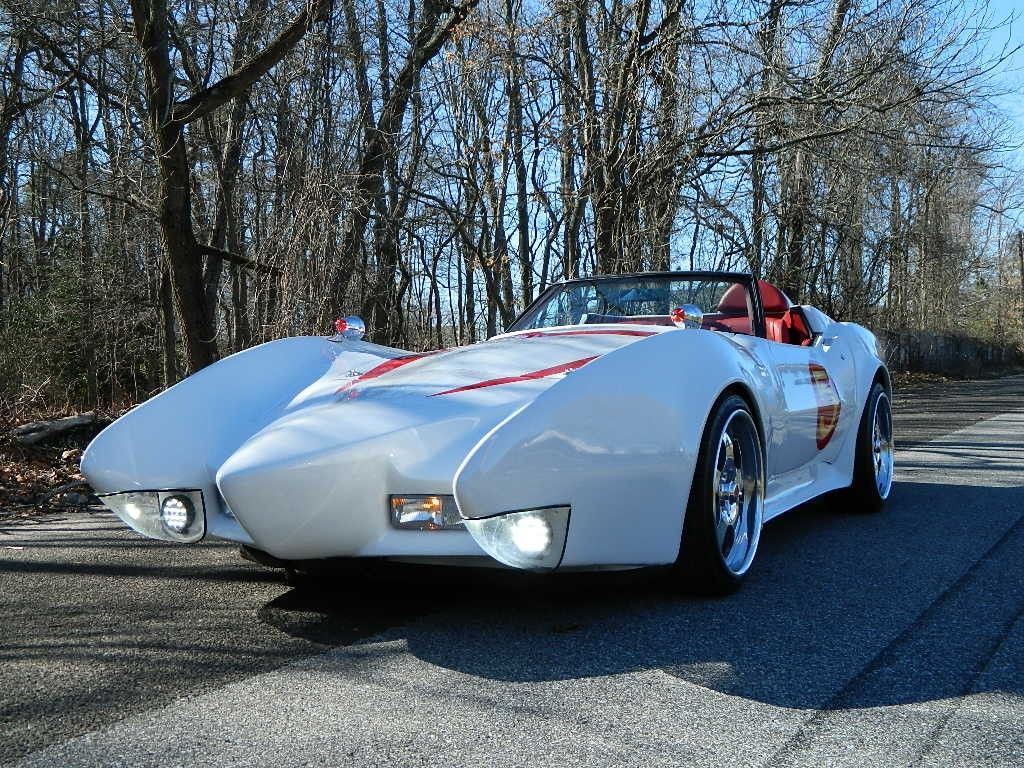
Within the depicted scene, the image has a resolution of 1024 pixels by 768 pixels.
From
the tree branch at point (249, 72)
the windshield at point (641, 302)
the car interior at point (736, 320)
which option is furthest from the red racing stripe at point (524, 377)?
the tree branch at point (249, 72)

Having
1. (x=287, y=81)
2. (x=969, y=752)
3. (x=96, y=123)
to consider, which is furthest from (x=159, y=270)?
(x=969, y=752)

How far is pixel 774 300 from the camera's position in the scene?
5910mm

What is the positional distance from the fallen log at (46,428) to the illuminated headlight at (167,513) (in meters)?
4.36

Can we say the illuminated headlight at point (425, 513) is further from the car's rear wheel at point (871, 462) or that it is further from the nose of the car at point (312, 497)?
the car's rear wheel at point (871, 462)

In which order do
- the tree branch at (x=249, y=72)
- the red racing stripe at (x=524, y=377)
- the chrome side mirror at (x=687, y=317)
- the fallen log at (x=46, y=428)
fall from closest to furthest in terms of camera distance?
1. the red racing stripe at (x=524, y=377)
2. the chrome side mirror at (x=687, y=317)
3. the fallen log at (x=46, y=428)
4. the tree branch at (x=249, y=72)

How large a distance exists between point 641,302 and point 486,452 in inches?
98.4

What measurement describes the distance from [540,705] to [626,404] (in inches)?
40.5

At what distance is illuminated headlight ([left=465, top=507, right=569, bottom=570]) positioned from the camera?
2.87 meters

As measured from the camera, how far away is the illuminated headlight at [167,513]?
3361mm

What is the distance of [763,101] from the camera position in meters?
10.9

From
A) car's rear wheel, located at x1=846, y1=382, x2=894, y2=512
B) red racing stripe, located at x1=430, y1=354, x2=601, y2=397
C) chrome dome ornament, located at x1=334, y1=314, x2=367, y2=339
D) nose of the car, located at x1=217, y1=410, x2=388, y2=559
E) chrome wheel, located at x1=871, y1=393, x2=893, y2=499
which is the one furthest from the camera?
chrome wheel, located at x1=871, y1=393, x2=893, y2=499

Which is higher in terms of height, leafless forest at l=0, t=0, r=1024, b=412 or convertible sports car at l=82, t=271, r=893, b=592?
leafless forest at l=0, t=0, r=1024, b=412

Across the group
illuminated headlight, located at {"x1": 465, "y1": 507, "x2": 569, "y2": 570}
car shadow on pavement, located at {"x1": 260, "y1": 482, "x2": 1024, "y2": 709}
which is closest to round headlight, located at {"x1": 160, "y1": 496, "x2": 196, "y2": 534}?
car shadow on pavement, located at {"x1": 260, "y1": 482, "x2": 1024, "y2": 709}

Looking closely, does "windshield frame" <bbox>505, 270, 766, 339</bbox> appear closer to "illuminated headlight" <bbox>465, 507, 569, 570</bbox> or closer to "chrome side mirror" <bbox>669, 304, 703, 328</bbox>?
"chrome side mirror" <bbox>669, 304, 703, 328</bbox>
